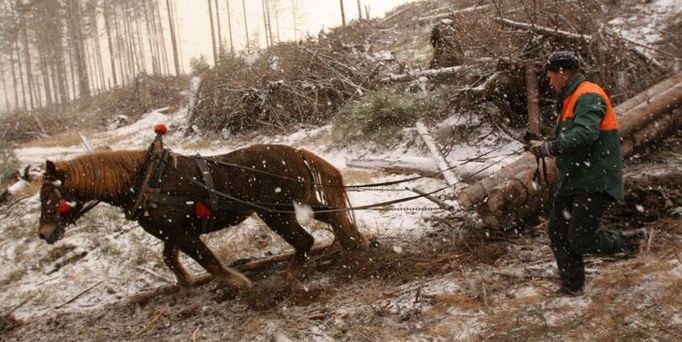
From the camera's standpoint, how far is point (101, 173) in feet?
13.8

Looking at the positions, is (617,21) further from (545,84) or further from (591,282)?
(591,282)

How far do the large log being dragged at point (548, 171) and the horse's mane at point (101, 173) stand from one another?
326 cm

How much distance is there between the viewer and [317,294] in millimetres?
4379

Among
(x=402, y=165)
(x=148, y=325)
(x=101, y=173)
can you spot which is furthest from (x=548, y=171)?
(x=101, y=173)

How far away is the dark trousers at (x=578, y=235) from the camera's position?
325 centimetres

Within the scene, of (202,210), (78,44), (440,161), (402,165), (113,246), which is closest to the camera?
(202,210)

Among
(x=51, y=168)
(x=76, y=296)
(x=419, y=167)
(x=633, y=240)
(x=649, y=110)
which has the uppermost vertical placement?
(x=51, y=168)

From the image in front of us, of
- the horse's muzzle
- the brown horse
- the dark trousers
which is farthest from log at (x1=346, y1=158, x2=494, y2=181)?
the horse's muzzle

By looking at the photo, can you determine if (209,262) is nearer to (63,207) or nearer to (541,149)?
(63,207)

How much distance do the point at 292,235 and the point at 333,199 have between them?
1.96 feet

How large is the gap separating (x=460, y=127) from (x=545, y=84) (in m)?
1.55

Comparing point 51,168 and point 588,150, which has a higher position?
point 51,168

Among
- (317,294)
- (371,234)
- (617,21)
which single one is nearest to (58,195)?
(317,294)

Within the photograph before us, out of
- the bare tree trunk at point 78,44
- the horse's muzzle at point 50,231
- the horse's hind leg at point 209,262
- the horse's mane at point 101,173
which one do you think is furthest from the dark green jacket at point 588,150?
the bare tree trunk at point 78,44
